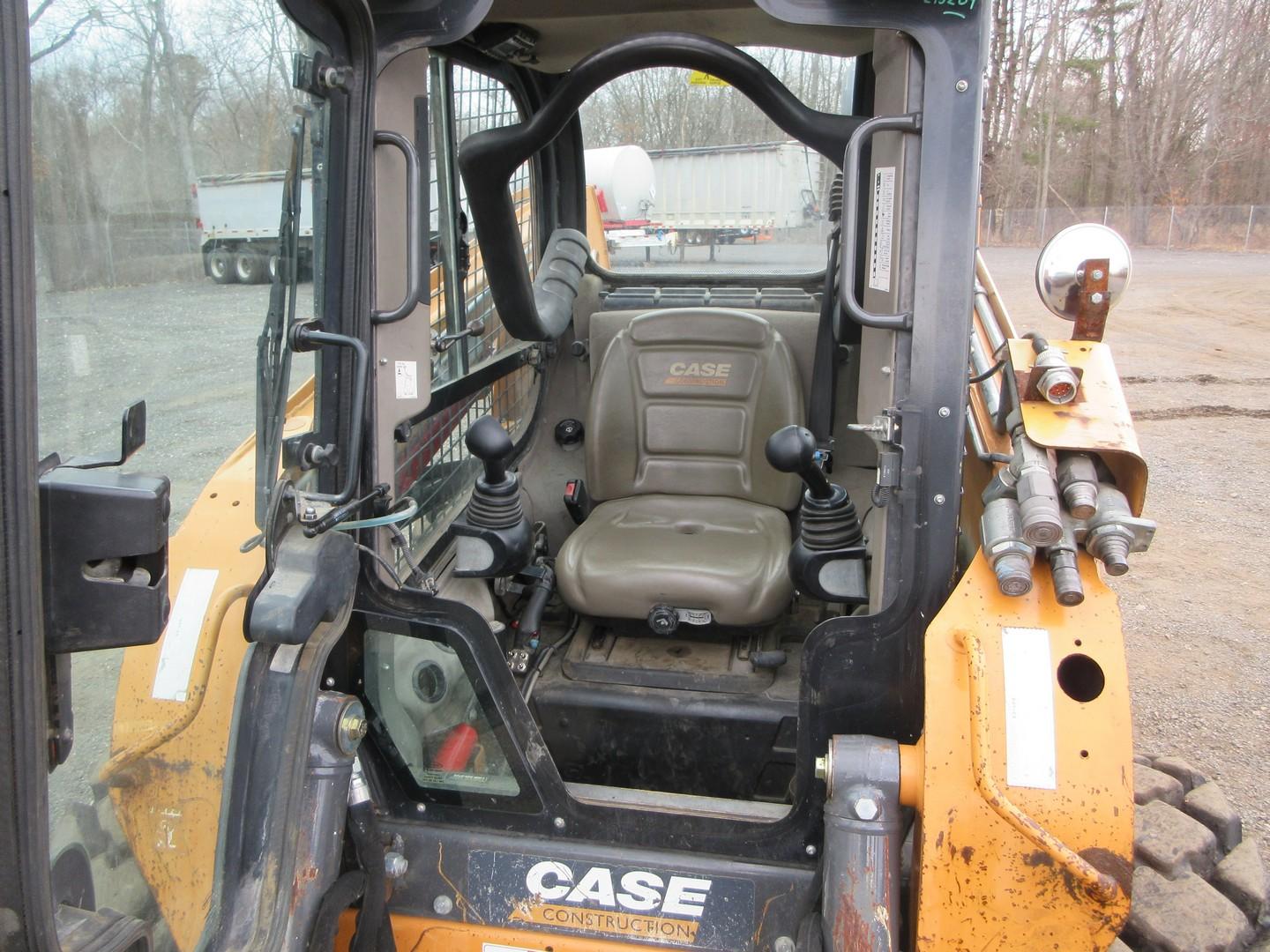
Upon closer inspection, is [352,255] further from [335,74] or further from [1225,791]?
[1225,791]

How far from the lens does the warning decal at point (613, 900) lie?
1.81m

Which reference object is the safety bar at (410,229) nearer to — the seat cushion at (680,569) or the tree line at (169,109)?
the tree line at (169,109)

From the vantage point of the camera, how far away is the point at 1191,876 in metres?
2.14

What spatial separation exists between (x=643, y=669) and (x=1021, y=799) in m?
1.10

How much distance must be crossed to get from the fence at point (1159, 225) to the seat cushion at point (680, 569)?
22.2 meters

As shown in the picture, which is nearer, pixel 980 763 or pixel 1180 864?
pixel 980 763

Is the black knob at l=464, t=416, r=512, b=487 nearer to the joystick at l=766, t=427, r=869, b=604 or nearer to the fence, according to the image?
the joystick at l=766, t=427, r=869, b=604

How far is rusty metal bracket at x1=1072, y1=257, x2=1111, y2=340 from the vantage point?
1781 millimetres

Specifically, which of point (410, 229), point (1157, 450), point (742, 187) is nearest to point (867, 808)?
point (410, 229)

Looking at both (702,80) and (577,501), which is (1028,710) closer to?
(577,501)

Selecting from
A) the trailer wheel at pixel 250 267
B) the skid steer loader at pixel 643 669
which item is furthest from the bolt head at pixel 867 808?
the trailer wheel at pixel 250 267

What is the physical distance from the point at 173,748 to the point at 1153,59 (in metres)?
32.0

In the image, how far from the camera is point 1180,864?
7.09 ft

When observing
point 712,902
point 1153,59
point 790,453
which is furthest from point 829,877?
point 1153,59
